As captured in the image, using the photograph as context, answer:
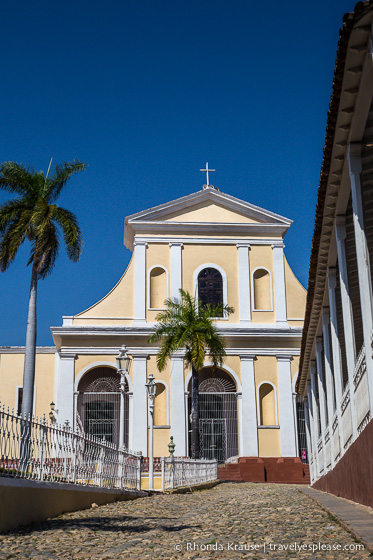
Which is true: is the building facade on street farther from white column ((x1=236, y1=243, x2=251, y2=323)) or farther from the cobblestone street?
white column ((x1=236, y1=243, x2=251, y2=323))

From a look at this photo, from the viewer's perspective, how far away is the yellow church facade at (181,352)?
102ft

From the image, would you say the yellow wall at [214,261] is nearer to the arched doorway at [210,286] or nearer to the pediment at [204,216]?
the arched doorway at [210,286]

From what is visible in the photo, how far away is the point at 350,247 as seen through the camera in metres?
11.2

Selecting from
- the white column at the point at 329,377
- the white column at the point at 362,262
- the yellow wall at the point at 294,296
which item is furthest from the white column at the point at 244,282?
the white column at the point at 362,262

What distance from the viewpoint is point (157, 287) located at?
1326 inches

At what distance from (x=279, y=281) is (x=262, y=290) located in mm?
973

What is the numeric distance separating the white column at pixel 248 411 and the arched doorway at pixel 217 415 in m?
0.49

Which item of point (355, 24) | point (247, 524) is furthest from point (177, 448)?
point (355, 24)

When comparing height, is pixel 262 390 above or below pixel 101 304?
below

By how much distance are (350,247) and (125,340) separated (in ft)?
71.9

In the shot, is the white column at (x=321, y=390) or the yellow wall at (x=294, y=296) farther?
the yellow wall at (x=294, y=296)

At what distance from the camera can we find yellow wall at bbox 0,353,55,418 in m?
32.7

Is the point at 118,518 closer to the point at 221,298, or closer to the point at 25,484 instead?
the point at 25,484

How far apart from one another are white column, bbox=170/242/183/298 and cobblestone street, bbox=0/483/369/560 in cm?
2339
